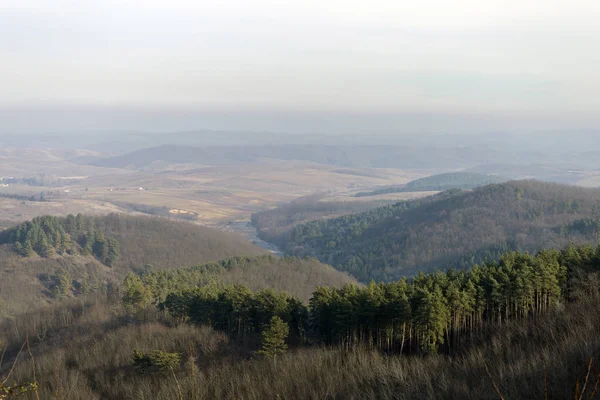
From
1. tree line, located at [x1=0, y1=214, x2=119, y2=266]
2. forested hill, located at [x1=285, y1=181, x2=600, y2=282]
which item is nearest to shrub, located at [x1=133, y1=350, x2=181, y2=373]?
forested hill, located at [x1=285, y1=181, x2=600, y2=282]

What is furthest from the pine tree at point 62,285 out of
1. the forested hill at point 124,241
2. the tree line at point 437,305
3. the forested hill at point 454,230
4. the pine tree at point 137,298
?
the tree line at point 437,305

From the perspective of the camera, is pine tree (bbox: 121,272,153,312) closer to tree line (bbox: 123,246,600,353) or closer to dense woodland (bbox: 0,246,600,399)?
dense woodland (bbox: 0,246,600,399)

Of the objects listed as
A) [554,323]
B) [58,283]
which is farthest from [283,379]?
[58,283]

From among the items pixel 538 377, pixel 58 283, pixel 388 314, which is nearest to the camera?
pixel 538 377

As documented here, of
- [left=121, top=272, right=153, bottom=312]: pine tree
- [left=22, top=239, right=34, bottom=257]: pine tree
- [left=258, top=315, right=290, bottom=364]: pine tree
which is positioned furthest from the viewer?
[left=22, top=239, right=34, bottom=257]: pine tree

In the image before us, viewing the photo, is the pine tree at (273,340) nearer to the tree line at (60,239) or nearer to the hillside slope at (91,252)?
the hillside slope at (91,252)

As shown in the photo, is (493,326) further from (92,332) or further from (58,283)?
(58,283)
